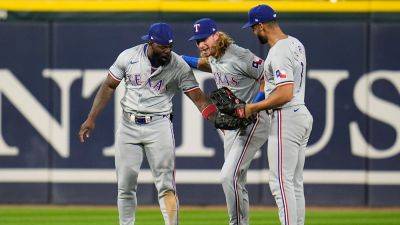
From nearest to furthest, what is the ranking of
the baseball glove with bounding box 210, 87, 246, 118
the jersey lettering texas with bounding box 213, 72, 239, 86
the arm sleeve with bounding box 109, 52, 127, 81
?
the baseball glove with bounding box 210, 87, 246, 118 < the arm sleeve with bounding box 109, 52, 127, 81 < the jersey lettering texas with bounding box 213, 72, 239, 86

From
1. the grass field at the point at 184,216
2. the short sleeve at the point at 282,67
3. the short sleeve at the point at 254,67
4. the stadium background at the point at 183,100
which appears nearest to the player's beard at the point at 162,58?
the short sleeve at the point at 254,67

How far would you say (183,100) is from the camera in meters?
11.2

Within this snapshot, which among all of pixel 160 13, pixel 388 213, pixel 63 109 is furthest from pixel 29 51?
pixel 388 213

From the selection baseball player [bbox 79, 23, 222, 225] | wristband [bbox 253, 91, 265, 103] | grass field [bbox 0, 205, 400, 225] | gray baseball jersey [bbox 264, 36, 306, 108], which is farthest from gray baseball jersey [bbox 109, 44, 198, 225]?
grass field [bbox 0, 205, 400, 225]

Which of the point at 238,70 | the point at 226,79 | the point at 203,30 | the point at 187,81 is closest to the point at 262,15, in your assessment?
the point at 203,30

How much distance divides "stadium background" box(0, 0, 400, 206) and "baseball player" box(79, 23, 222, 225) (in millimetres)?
3209

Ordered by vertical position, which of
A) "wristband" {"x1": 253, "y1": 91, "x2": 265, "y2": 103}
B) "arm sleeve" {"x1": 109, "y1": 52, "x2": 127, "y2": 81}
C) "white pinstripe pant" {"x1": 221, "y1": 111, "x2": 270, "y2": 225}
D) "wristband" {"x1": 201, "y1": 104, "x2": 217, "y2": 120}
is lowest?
"white pinstripe pant" {"x1": 221, "y1": 111, "x2": 270, "y2": 225}

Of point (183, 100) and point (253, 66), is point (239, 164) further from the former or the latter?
point (183, 100)

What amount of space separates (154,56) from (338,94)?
3.82m

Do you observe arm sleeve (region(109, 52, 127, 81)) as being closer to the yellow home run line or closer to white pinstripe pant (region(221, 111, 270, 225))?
white pinstripe pant (region(221, 111, 270, 225))

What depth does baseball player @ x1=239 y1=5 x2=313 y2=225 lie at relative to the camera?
7211mm

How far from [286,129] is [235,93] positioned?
3.03 ft

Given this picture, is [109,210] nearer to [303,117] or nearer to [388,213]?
[388,213]

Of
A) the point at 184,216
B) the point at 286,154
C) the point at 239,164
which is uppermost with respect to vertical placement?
the point at 286,154
